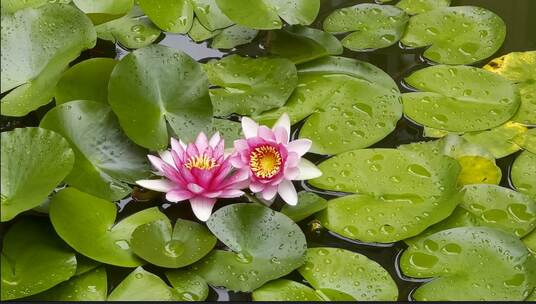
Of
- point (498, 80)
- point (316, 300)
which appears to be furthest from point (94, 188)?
point (498, 80)

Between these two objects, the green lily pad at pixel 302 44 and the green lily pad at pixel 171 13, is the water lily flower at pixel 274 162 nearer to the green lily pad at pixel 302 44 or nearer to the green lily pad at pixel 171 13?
the green lily pad at pixel 302 44

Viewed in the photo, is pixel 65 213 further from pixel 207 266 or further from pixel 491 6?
pixel 491 6

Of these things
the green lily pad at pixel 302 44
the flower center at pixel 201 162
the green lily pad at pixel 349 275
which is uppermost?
the flower center at pixel 201 162

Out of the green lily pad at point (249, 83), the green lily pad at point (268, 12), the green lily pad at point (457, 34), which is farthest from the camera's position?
the green lily pad at point (457, 34)

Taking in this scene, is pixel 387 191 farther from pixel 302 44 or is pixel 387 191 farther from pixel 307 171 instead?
pixel 302 44

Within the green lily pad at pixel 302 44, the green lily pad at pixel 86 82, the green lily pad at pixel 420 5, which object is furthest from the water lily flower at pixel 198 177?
the green lily pad at pixel 420 5

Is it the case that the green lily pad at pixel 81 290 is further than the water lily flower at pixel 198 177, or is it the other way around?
the water lily flower at pixel 198 177

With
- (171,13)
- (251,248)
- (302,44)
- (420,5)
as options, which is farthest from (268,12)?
(251,248)
